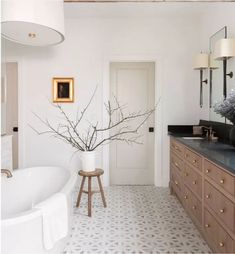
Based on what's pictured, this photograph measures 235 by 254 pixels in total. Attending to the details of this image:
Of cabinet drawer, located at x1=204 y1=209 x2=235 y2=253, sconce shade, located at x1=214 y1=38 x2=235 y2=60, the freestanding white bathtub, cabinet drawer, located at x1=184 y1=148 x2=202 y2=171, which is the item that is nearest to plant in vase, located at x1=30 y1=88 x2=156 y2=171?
the freestanding white bathtub

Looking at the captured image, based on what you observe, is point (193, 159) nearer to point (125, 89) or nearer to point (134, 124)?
point (134, 124)

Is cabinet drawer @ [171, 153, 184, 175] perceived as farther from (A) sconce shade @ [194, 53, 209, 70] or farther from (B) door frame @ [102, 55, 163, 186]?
(A) sconce shade @ [194, 53, 209, 70]

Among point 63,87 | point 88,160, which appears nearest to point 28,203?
point 88,160

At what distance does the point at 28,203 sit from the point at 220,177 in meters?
2.08

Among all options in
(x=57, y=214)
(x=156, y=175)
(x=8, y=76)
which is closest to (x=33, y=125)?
(x=8, y=76)

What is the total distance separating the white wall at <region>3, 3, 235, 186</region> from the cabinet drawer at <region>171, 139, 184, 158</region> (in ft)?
2.16

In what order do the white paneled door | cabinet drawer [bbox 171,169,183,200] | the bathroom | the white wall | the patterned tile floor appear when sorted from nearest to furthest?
the patterned tile floor
cabinet drawer [bbox 171,169,183,200]
the bathroom
the white wall
the white paneled door

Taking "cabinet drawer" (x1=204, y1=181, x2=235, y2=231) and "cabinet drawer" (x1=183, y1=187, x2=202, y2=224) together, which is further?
"cabinet drawer" (x1=183, y1=187, x2=202, y2=224)

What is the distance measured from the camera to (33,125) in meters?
4.35

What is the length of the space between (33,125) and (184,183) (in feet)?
8.40

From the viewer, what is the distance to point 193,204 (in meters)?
2.74

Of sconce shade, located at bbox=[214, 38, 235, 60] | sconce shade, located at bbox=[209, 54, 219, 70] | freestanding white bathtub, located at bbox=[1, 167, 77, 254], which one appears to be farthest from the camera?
sconce shade, located at bbox=[209, 54, 219, 70]

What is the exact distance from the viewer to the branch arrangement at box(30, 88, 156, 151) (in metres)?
4.34

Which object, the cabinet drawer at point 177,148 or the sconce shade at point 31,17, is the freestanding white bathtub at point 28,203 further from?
the sconce shade at point 31,17
